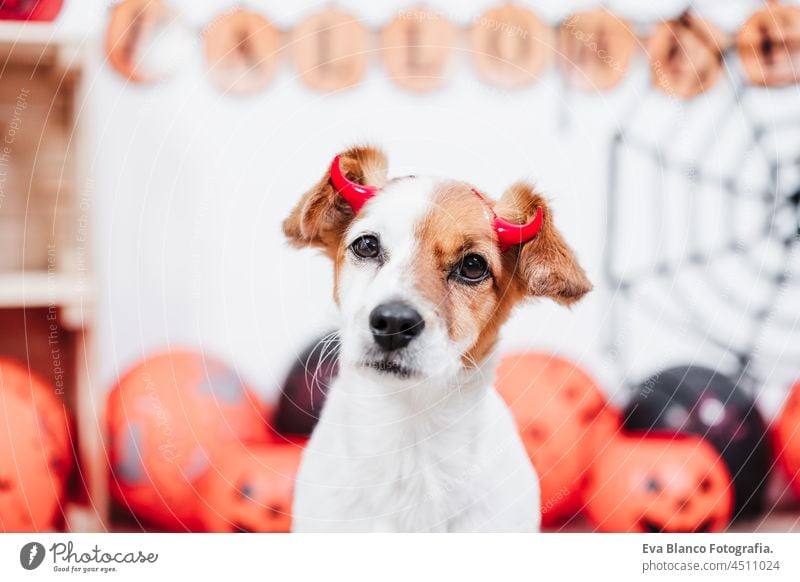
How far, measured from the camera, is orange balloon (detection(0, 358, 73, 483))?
4.80ft

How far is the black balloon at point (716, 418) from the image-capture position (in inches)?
58.9

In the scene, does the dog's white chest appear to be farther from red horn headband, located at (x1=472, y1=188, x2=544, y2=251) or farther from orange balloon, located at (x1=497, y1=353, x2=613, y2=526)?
red horn headband, located at (x1=472, y1=188, x2=544, y2=251)

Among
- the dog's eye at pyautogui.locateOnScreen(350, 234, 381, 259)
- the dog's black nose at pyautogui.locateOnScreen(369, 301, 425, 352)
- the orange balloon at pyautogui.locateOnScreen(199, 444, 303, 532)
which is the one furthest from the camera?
the orange balloon at pyautogui.locateOnScreen(199, 444, 303, 532)

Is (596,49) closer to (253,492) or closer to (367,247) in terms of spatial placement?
(367,247)

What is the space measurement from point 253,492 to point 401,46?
0.86m

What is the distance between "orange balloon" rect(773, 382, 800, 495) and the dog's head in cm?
55

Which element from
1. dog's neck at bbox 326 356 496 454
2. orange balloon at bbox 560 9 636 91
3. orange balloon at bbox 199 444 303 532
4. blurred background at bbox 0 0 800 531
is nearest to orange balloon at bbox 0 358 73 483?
blurred background at bbox 0 0 800 531

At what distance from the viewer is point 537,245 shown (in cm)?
128

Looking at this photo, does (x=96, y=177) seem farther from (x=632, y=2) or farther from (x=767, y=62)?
(x=767, y=62)

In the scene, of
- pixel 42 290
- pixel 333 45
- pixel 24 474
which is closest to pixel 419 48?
pixel 333 45

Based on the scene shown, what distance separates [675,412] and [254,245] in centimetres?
85

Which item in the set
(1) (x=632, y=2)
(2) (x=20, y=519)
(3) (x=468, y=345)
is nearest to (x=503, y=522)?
(3) (x=468, y=345)

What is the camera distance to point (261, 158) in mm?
1486
